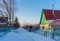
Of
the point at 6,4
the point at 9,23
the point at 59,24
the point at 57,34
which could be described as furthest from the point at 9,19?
the point at 57,34

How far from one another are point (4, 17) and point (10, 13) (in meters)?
2.44

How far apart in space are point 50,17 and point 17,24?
18478 millimetres

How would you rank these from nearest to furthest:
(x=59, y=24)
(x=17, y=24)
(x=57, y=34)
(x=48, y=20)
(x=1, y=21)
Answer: (x=57, y=34)
(x=59, y=24)
(x=48, y=20)
(x=1, y=21)
(x=17, y=24)

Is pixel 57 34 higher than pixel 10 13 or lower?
lower

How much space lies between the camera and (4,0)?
32.4m

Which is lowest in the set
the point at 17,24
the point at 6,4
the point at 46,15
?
the point at 17,24

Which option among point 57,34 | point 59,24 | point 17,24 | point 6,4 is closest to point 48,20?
point 59,24

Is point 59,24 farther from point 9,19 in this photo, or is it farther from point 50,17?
point 9,19

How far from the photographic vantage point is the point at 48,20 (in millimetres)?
26719

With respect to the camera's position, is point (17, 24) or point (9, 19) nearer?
point (9, 19)

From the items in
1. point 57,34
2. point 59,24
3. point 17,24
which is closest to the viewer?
point 57,34

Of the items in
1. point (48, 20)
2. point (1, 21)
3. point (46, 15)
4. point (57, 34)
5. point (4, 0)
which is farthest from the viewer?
point (1, 21)

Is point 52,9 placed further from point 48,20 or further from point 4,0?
point 4,0

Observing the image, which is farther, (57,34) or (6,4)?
(6,4)
